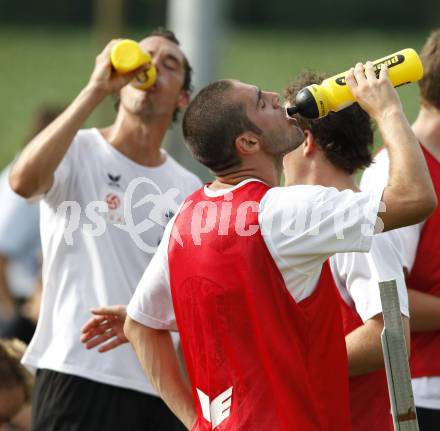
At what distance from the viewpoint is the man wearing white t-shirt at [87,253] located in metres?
Result: 4.64

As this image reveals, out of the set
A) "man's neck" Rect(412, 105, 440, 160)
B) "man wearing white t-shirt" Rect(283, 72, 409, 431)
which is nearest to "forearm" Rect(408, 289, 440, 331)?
"man wearing white t-shirt" Rect(283, 72, 409, 431)

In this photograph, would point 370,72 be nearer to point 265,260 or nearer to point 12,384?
point 265,260

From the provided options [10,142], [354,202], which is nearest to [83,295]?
[354,202]

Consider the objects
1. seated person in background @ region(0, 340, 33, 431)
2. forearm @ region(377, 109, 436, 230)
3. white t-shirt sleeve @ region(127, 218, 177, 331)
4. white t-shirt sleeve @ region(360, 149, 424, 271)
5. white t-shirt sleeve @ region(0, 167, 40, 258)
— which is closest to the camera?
forearm @ region(377, 109, 436, 230)

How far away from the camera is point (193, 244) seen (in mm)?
3438

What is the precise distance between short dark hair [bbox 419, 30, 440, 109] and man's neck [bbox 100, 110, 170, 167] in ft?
3.89

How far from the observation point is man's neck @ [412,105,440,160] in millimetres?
4461

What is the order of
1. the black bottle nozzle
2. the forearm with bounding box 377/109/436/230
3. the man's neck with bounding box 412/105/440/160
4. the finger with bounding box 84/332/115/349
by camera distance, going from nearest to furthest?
the forearm with bounding box 377/109/436/230 → the black bottle nozzle → the finger with bounding box 84/332/115/349 → the man's neck with bounding box 412/105/440/160

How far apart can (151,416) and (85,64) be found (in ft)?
83.3

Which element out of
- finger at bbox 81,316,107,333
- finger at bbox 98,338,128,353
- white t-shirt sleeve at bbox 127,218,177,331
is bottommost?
finger at bbox 98,338,128,353

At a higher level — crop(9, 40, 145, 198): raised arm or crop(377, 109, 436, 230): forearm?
crop(377, 109, 436, 230): forearm

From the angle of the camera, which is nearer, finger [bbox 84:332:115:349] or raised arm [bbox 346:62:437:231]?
raised arm [bbox 346:62:437:231]

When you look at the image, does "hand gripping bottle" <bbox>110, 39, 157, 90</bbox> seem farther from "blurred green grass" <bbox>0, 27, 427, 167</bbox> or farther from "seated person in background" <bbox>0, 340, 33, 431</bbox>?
"blurred green grass" <bbox>0, 27, 427, 167</bbox>

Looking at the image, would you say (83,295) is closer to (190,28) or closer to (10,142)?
(190,28)
